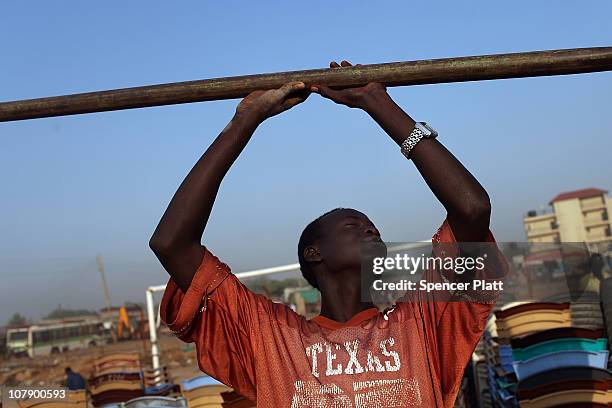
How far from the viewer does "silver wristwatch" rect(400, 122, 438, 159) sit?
6.97 feet

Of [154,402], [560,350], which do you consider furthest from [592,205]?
[154,402]

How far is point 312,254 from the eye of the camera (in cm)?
260

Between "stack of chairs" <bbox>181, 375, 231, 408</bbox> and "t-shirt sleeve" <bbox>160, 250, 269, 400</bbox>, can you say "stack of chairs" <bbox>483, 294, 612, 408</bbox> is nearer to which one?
"stack of chairs" <bbox>181, 375, 231, 408</bbox>

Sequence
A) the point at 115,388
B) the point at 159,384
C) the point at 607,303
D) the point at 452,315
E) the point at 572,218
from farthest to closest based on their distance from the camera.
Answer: the point at 572,218
the point at 159,384
the point at 115,388
the point at 607,303
the point at 452,315

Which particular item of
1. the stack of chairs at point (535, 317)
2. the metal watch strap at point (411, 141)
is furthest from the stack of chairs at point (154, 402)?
the metal watch strap at point (411, 141)

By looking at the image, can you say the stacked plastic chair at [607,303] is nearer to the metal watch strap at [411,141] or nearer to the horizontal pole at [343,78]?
the horizontal pole at [343,78]

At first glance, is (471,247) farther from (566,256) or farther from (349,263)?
(566,256)

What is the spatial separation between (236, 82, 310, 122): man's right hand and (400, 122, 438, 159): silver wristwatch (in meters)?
0.40

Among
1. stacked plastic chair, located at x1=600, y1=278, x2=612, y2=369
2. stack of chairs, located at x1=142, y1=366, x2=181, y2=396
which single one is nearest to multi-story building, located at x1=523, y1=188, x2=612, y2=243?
stack of chairs, located at x1=142, y1=366, x2=181, y2=396

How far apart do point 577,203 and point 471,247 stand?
5304cm

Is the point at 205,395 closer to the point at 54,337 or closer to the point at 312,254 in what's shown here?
the point at 312,254

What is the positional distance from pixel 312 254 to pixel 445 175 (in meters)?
0.72

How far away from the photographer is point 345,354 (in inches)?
89.7

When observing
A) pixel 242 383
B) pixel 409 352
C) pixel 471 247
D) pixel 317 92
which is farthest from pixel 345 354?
pixel 317 92
